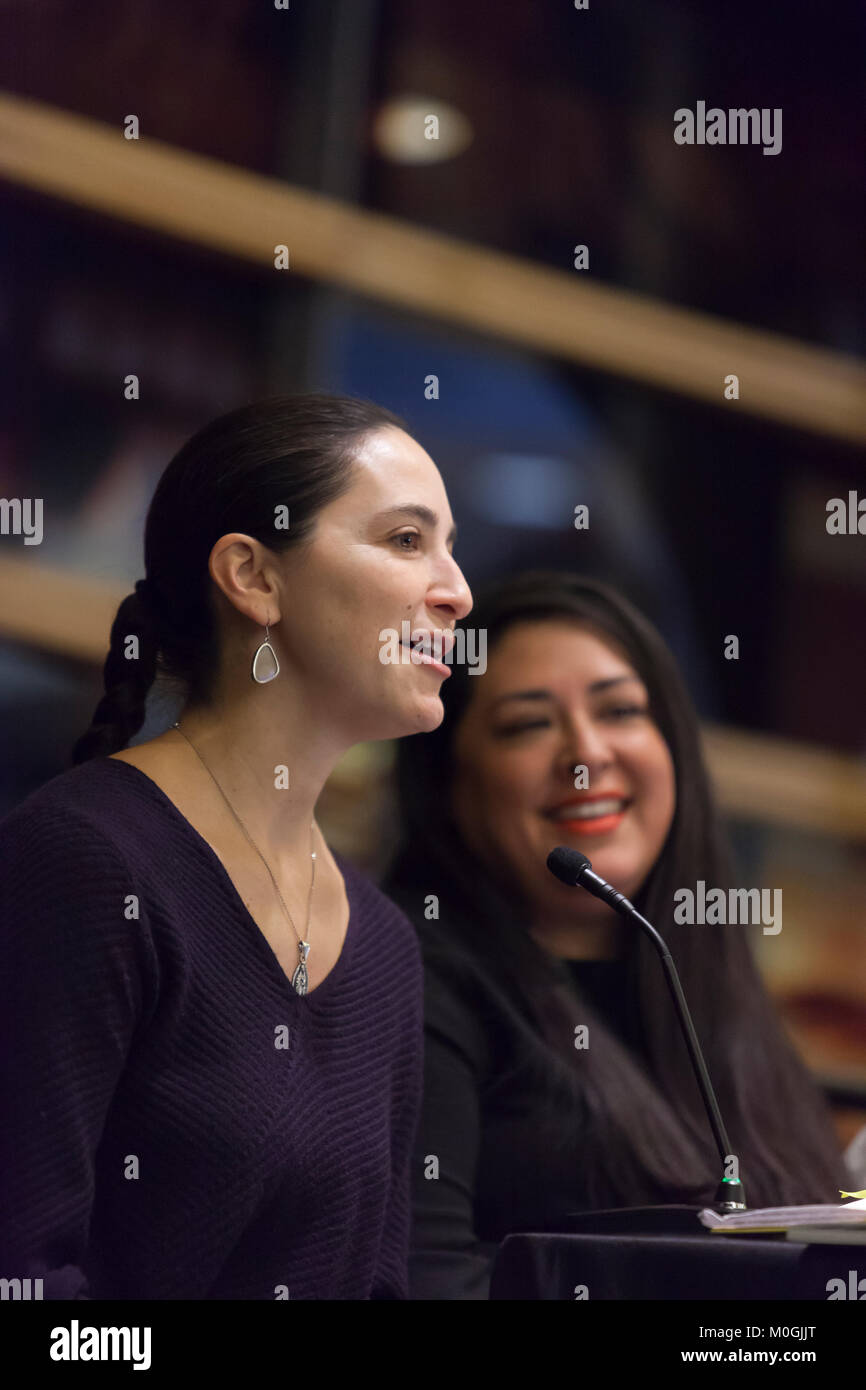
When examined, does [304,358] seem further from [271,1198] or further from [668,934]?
[271,1198]

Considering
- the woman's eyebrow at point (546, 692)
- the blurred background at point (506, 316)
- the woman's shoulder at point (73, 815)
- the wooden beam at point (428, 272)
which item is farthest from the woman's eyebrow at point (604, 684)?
the woman's shoulder at point (73, 815)

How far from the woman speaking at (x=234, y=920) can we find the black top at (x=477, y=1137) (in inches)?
4.0

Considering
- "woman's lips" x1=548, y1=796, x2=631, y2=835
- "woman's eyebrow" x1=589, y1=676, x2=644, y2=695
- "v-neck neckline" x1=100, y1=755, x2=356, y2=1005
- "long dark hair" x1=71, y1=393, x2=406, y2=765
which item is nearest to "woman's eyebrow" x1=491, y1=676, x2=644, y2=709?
"woman's eyebrow" x1=589, y1=676, x2=644, y2=695

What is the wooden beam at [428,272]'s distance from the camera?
6.16 feet

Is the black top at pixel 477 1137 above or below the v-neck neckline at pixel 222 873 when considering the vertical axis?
below

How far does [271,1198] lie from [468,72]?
5.60ft

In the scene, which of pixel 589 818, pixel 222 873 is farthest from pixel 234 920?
pixel 589 818

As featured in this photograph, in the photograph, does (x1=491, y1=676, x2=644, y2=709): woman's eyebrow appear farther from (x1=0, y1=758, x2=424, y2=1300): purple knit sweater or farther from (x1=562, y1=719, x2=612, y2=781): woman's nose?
(x1=0, y1=758, x2=424, y2=1300): purple knit sweater

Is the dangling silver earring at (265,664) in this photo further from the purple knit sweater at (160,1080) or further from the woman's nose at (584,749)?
the woman's nose at (584,749)

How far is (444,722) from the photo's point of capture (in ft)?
6.24

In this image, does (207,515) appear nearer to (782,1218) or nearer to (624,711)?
(624,711)

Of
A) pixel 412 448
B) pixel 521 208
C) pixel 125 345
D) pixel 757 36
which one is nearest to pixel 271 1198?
pixel 412 448
